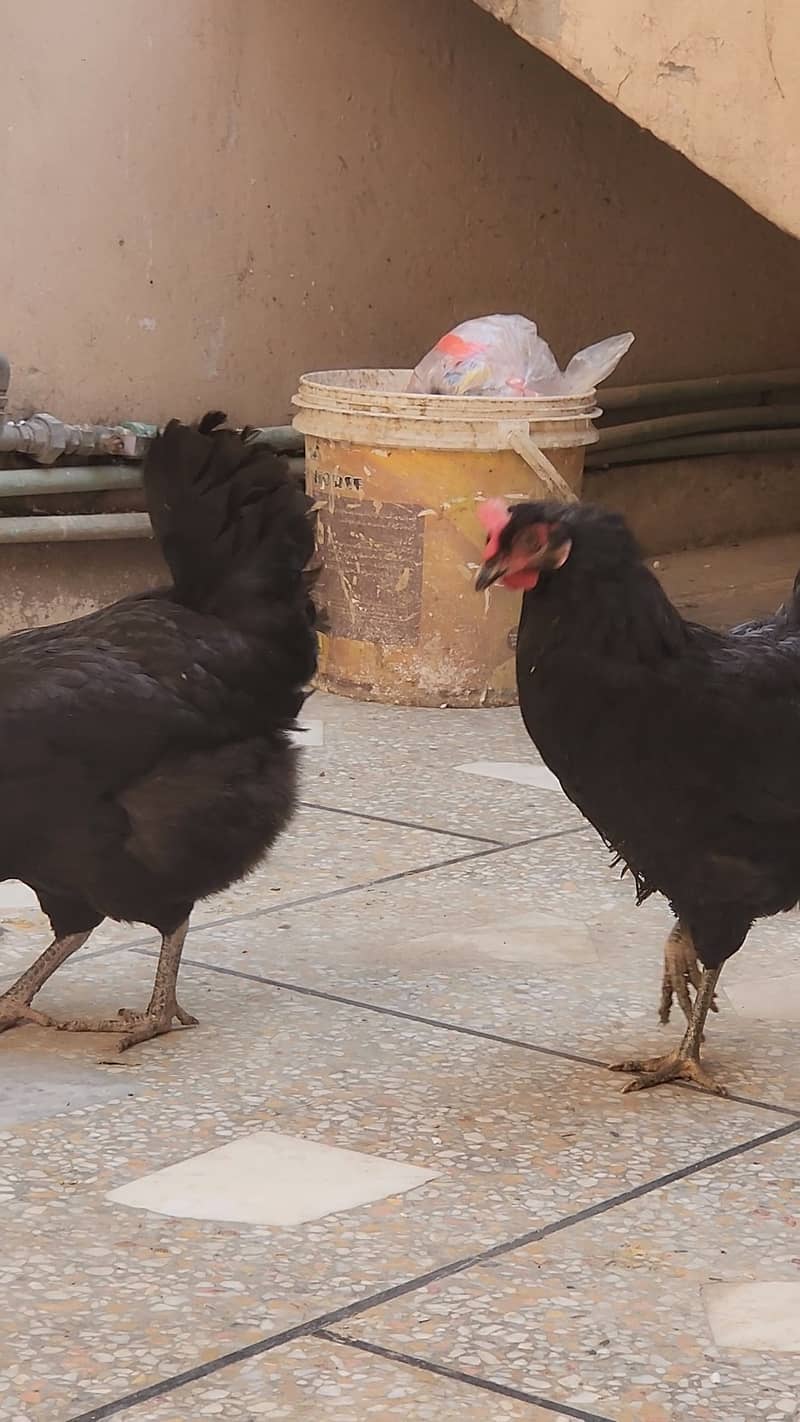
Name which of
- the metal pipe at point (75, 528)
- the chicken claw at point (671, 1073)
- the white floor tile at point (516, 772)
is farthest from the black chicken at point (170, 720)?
the metal pipe at point (75, 528)

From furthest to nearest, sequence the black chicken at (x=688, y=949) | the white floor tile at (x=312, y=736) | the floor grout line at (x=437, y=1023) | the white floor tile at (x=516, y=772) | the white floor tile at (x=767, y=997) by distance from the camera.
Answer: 1. the white floor tile at (x=312, y=736)
2. the white floor tile at (x=516, y=772)
3. the white floor tile at (x=767, y=997)
4. the black chicken at (x=688, y=949)
5. the floor grout line at (x=437, y=1023)

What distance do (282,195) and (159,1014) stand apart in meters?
3.72

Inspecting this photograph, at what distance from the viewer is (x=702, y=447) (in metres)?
8.04

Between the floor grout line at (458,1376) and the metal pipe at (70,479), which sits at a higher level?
the metal pipe at (70,479)

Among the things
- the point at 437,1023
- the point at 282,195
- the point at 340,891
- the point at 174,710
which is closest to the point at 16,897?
the point at 340,891

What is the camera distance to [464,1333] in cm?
245

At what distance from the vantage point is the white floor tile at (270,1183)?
9.23 ft

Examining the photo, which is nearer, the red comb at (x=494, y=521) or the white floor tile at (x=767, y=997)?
the red comb at (x=494, y=521)

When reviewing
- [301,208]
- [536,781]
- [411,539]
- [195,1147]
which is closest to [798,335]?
[301,208]

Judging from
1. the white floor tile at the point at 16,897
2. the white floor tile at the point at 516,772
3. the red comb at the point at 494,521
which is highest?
the red comb at the point at 494,521

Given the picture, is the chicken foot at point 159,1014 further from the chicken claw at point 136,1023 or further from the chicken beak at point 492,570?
the chicken beak at point 492,570

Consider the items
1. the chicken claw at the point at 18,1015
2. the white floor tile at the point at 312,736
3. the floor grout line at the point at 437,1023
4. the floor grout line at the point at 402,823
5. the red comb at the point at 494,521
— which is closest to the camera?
the red comb at the point at 494,521

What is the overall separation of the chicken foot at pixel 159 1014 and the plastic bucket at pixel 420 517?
2409mm

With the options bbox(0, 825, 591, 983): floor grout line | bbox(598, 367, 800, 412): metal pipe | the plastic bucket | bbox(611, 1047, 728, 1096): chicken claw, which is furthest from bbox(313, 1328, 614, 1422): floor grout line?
bbox(598, 367, 800, 412): metal pipe
